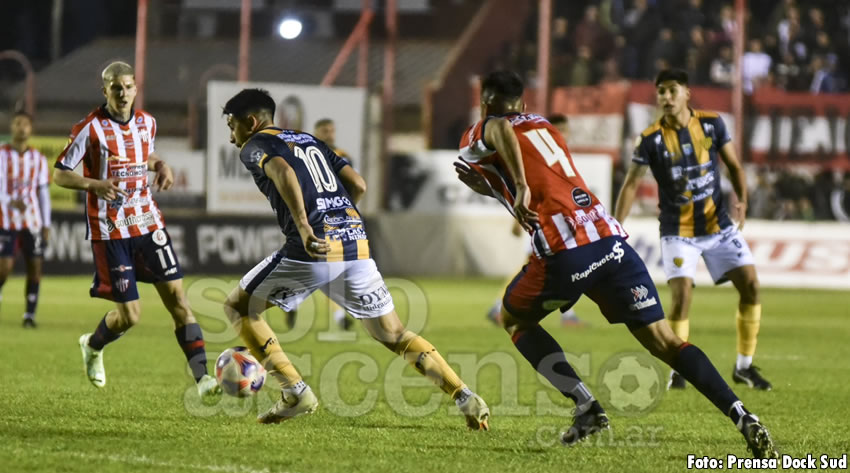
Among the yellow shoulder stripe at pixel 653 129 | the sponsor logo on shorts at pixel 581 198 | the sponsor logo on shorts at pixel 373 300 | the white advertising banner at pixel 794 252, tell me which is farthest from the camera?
the white advertising banner at pixel 794 252

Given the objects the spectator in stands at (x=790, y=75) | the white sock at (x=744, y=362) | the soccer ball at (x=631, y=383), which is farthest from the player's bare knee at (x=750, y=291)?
the spectator in stands at (x=790, y=75)

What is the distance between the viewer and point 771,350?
13.9 m

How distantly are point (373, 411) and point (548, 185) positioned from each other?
2.39 m

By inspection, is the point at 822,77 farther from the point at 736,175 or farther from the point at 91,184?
the point at 91,184

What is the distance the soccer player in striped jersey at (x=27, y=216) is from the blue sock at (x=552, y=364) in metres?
9.12

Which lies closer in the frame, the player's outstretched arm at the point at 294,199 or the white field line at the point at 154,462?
the white field line at the point at 154,462

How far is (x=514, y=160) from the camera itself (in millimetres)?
7012

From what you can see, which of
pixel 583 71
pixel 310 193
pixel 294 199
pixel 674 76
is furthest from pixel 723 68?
pixel 294 199

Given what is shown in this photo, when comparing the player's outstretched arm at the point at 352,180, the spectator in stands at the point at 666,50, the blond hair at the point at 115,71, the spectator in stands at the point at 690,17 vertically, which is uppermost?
the spectator in stands at the point at 690,17

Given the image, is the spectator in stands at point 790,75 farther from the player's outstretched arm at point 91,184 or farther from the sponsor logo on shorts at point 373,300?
the sponsor logo on shorts at point 373,300

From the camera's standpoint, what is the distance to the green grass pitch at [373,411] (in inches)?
273

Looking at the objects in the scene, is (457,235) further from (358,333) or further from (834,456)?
(834,456)

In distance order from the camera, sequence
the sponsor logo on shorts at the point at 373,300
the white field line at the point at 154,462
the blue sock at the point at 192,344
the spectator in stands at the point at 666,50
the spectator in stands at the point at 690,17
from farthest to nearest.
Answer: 1. the spectator in stands at the point at 690,17
2. the spectator in stands at the point at 666,50
3. the blue sock at the point at 192,344
4. the sponsor logo on shorts at the point at 373,300
5. the white field line at the point at 154,462

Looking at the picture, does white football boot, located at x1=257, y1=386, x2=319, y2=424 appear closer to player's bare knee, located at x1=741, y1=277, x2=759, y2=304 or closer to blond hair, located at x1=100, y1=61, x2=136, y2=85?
blond hair, located at x1=100, y1=61, x2=136, y2=85
